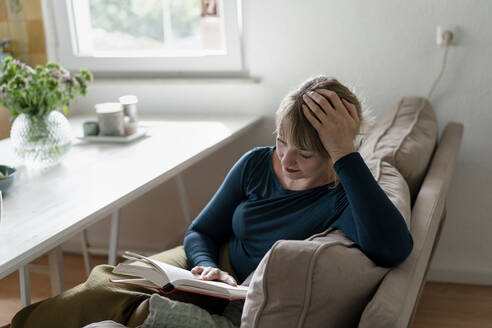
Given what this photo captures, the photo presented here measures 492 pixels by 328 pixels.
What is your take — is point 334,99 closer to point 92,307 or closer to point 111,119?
point 92,307

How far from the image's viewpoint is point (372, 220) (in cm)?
111

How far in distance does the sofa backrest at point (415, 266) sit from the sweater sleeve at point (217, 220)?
1.57ft

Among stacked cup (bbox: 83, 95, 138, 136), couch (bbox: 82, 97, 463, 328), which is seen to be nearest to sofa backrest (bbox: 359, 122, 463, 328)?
couch (bbox: 82, 97, 463, 328)

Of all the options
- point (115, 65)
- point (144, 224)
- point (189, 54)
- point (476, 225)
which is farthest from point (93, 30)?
point (476, 225)

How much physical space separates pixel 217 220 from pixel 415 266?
2.04 ft

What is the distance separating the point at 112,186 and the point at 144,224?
1.30m

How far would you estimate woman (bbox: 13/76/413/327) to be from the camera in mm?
1127

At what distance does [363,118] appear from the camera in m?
1.33

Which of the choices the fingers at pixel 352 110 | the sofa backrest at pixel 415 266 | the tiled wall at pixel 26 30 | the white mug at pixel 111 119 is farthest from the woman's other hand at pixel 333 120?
the tiled wall at pixel 26 30

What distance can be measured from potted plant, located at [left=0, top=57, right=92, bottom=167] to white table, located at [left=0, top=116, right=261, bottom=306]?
6cm

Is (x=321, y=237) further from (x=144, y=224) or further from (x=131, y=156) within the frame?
(x=144, y=224)

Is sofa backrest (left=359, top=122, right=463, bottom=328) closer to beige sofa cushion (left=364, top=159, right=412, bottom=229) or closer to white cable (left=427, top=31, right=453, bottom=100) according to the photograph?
beige sofa cushion (left=364, top=159, right=412, bottom=229)

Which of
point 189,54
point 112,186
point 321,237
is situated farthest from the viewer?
point 189,54

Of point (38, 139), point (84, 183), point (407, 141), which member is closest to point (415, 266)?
point (407, 141)
